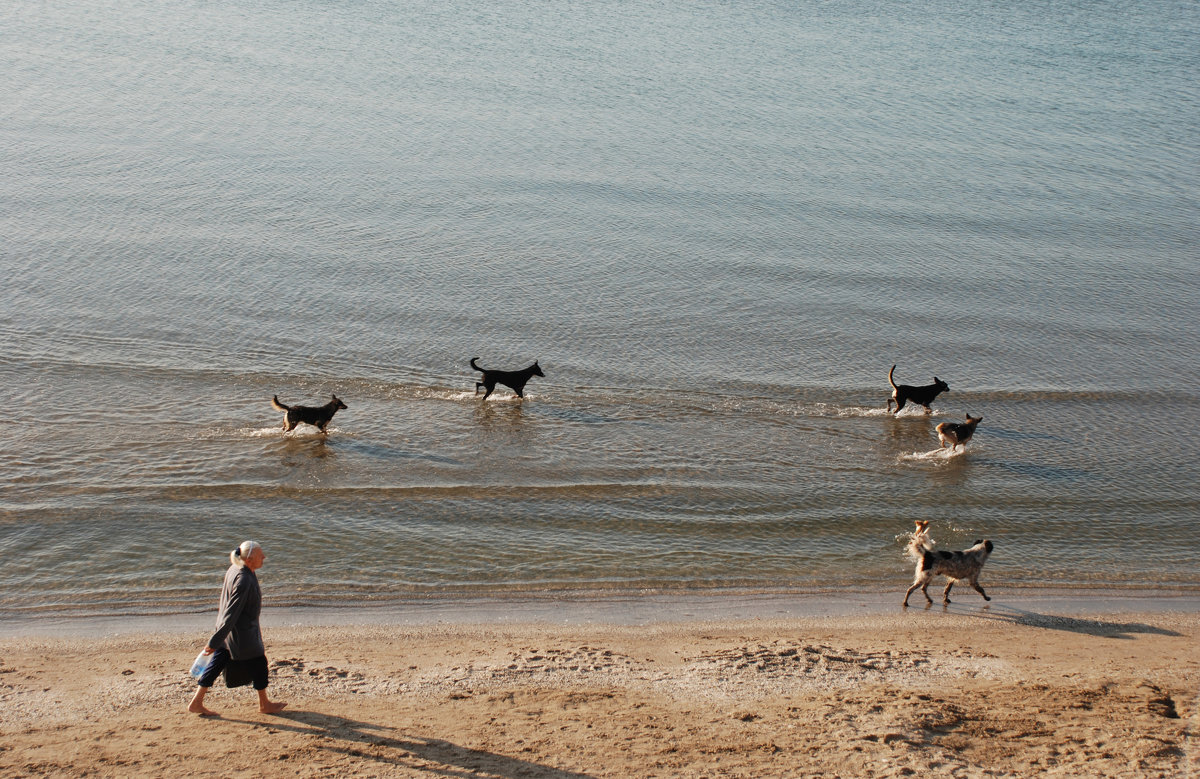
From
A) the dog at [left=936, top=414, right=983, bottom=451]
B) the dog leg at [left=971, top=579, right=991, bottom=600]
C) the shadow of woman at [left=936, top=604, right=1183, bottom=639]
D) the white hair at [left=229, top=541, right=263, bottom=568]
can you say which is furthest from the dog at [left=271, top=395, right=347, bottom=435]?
the shadow of woman at [left=936, top=604, right=1183, bottom=639]

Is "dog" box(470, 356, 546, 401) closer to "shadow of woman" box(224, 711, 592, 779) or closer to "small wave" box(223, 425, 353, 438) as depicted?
"small wave" box(223, 425, 353, 438)

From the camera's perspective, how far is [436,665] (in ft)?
32.8

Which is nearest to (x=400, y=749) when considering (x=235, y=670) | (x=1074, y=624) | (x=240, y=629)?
(x=235, y=670)

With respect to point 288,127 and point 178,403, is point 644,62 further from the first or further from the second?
point 178,403

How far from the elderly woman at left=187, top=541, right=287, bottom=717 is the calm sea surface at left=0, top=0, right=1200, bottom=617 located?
320 centimetres

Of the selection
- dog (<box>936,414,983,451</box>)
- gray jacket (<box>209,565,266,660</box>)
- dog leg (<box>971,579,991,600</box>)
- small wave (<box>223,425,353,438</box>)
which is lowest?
gray jacket (<box>209,565,266,660</box>)

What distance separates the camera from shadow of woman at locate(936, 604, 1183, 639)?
11469mm

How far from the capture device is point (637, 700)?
9242 mm

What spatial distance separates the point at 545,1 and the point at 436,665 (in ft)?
154

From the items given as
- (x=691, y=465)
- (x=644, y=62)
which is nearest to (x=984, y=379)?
(x=691, y=465)

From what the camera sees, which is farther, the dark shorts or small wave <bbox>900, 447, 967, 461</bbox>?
small wave <bbox>900, 447, 967, 461</bbox>

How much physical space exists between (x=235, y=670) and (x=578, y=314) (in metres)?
13.9

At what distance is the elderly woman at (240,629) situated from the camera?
8180 mm

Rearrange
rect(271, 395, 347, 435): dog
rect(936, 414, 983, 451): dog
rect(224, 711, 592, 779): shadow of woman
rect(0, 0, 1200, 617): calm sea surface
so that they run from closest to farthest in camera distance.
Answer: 1. rect(224, 711, 592, 779): shadow of woman
2. rect(0, 0, 1200, 617): calm sea surface
3. rect(271, 395, 347, 435): dog
4. rect(936, 414, 983, 451): dog
